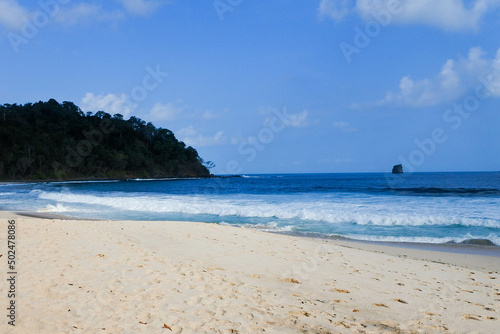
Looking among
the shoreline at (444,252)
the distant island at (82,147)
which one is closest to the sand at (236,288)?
the shoreline at (444,252)

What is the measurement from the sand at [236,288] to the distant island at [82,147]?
3330 inches

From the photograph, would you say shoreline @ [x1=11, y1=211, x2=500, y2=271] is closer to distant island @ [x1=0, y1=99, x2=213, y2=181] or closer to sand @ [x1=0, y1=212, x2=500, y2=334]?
sand @ [x1=0, y1=212, x2=500, y2=334]

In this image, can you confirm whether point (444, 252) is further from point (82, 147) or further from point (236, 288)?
point (82, 147)

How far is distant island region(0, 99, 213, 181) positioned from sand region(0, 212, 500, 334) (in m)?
84.6

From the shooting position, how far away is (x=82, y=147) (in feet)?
329

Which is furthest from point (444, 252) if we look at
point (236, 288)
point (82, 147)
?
point (82, 147)

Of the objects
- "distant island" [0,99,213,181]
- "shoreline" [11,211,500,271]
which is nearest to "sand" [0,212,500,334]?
"shoreline" [11,211,500,271]

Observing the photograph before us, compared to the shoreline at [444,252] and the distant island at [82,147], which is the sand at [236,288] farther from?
the distant island at [82,147]

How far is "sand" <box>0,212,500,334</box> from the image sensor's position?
3.82m

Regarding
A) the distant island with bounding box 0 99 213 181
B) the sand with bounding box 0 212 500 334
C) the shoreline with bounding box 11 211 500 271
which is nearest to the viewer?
the sand with bounding box 0 212 500 334

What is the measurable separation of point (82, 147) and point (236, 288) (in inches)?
4227

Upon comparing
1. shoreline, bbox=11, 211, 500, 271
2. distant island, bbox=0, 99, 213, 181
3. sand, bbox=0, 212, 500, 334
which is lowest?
shoreline, bbox=11, 211, 500, 271

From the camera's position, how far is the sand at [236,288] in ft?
12.5

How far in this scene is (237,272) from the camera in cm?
624
